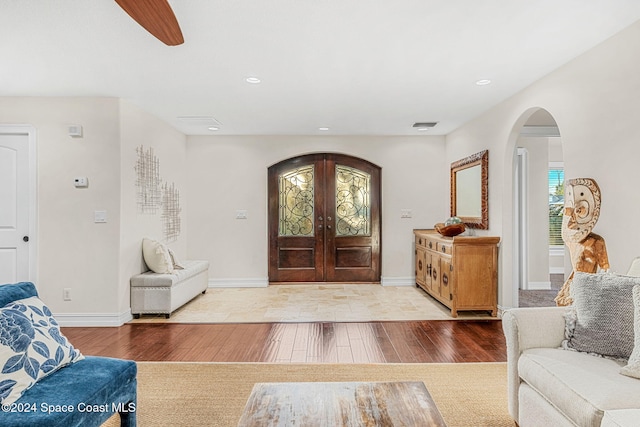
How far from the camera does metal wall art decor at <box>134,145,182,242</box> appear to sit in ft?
14.8

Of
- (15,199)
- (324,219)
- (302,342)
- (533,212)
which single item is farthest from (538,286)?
(15,199)

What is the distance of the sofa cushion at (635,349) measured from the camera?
1696 mm

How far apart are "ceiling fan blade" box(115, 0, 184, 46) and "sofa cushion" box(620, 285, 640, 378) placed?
2608mm

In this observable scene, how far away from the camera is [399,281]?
615cm

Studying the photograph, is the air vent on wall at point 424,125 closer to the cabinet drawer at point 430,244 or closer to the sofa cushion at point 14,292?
the cabinet drawer at point 430,244

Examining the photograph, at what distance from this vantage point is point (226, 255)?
610 cm

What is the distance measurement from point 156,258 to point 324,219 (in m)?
2.71

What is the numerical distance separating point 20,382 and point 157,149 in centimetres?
385

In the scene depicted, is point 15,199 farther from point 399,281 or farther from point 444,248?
point 399,281

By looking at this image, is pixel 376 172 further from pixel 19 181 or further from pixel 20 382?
pixel 20 382

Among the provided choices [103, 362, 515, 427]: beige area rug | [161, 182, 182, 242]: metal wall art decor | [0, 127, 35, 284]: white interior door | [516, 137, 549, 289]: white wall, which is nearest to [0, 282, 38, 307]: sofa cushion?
[103, 362, 515, 427]: beige area rug

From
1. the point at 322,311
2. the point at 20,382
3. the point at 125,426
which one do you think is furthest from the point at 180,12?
the point at 322,311

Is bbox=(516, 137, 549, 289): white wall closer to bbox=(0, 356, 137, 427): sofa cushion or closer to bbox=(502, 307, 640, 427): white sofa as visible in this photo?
bbox=(502, 307, 640, 427): white sofa

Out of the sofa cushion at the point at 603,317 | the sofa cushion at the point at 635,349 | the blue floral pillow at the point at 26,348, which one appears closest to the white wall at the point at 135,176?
the blue floral pillow at the point at 26,348
